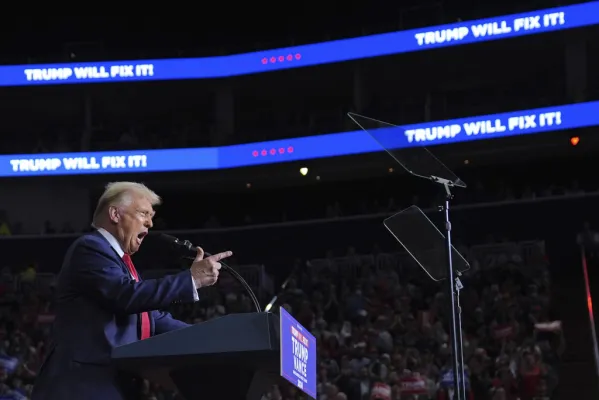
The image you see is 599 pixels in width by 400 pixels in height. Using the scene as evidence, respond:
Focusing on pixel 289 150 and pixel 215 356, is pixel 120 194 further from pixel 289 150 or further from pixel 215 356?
pixel 289 150

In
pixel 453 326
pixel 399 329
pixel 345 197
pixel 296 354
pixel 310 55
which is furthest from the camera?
pixel 345 197

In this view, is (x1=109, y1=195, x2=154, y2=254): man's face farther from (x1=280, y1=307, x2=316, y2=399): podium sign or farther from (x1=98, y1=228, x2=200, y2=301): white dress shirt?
(x1=280, y1=307, x2=316, y2=399): podium sign

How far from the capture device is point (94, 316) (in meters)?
3.19

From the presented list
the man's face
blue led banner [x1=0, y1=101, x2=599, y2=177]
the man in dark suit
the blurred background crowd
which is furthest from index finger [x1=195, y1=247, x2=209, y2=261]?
blue led banner [x1=0, y1=101, x2=599, y2=177]

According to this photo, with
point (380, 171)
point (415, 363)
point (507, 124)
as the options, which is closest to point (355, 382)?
point (415, 363)

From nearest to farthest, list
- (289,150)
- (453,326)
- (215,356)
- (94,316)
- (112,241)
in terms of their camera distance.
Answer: (215,356) < (94,316) < (112,241) < (453,326) < (289,150)

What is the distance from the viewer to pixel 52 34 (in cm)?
2203

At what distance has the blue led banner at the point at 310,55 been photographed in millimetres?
17047

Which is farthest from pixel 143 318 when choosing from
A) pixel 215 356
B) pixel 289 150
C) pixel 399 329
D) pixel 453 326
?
pixel 289 150

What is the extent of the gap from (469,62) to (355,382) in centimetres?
961

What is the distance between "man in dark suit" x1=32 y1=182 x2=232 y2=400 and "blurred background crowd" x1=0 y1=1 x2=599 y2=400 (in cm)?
832

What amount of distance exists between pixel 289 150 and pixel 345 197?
2560 mm

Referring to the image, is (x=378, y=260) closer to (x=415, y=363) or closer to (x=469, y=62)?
(x=469, y=62)

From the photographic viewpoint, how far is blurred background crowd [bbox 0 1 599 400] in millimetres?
12844
